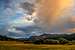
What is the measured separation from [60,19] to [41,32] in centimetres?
21

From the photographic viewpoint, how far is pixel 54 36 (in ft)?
5.08

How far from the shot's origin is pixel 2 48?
1.55 metres

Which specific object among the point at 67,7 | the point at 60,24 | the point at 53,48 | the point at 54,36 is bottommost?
the point at 53,48

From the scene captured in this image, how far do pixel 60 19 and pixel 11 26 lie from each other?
17.3 inches

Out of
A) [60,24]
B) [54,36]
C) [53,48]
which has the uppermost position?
[60,24]

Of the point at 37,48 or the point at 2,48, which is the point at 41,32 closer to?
the point at 37,48

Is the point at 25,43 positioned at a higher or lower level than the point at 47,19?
lower

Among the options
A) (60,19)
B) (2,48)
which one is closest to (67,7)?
(60,19)

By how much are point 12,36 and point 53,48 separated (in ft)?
1.22

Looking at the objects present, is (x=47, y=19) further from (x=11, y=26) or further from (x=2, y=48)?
(x=2, y=48)

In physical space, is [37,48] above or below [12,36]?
below

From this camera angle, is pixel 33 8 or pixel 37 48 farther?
pixel 33 8

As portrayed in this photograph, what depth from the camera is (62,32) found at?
61.7 inches

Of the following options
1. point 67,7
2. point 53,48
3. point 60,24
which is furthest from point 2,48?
point 67,7
